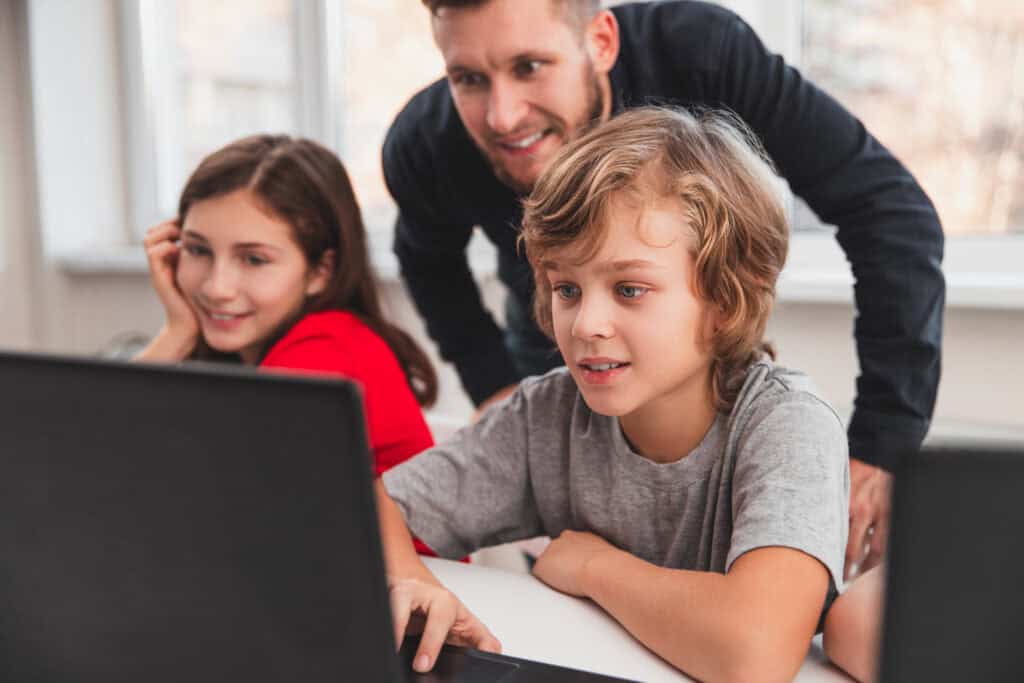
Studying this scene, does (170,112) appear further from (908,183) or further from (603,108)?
(908,183)

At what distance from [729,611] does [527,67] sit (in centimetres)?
73

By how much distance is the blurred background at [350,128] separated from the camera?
5.73ft

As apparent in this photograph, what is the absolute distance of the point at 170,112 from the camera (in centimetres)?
301

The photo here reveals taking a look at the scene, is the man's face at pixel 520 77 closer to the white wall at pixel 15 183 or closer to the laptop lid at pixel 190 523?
the laptop lid at pixel 190 523

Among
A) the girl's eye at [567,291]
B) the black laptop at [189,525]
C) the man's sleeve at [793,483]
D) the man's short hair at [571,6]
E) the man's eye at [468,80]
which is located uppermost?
the man's short hair at [571,6]

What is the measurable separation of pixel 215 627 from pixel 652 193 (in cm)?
60

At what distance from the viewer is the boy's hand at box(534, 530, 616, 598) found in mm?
875

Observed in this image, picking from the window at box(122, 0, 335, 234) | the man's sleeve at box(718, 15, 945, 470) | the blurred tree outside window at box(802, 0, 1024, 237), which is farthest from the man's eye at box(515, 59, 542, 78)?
the window at box(122, 0, 335, 234)

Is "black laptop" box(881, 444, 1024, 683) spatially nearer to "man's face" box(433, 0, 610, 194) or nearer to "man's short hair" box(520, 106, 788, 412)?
"man's short hair" box(520, 106, 788, 412)

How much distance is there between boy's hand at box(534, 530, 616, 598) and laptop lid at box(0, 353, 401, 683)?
1.53 feet

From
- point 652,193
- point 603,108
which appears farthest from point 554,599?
point 603,108

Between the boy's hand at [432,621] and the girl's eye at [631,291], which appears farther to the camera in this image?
the girl's eye at [631,291]

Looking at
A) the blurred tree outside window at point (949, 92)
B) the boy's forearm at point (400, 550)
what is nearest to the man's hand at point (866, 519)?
the boy's forearm at point (400, 550)

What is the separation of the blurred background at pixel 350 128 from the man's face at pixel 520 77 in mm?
650
